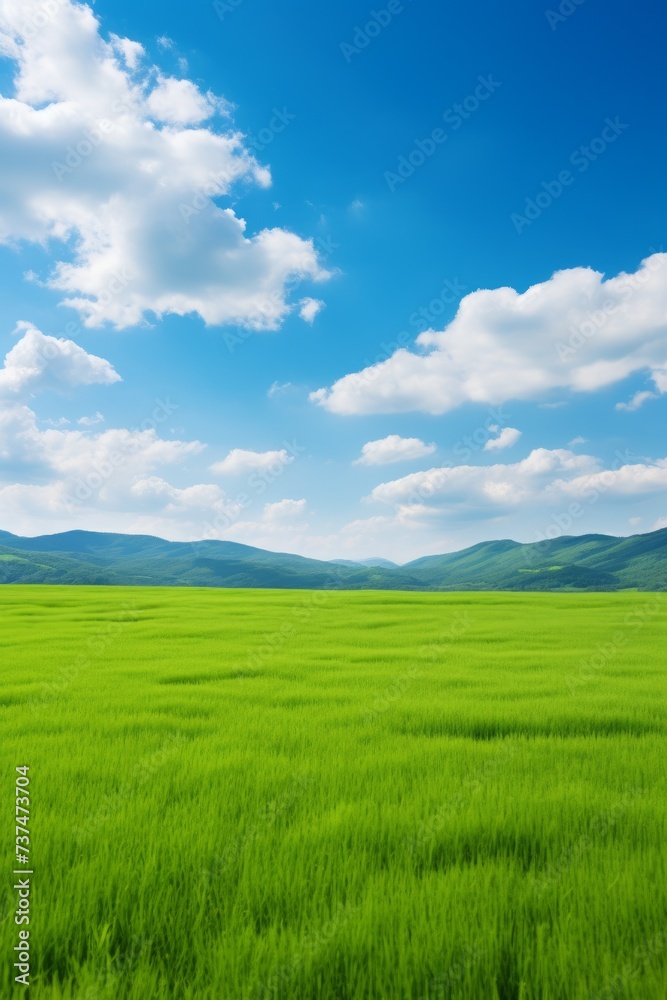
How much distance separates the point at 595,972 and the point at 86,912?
2.98 meters

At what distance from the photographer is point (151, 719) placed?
7.79 m

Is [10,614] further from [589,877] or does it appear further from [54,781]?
[589,877]

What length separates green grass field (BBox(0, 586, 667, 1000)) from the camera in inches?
113

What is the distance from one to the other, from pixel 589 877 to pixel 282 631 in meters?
16.2

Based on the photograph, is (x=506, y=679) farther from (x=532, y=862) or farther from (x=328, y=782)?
(x=532, y=862)

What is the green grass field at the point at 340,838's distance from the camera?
2.87m

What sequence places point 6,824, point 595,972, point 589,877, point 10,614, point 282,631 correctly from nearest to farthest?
point 595,972 → point 589,877 → point 6,824 → point 282,631 → point 10,614

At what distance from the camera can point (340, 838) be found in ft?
13.7

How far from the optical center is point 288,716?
802cm

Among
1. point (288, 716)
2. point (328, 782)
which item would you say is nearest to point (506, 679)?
point (288, 716)

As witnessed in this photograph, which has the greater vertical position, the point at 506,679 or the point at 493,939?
the point at 493,939

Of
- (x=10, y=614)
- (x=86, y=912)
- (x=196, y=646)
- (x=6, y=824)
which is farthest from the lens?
(x=10, y=614)

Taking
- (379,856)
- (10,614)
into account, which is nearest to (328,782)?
(379,856)

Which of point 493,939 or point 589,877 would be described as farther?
point 589,877
